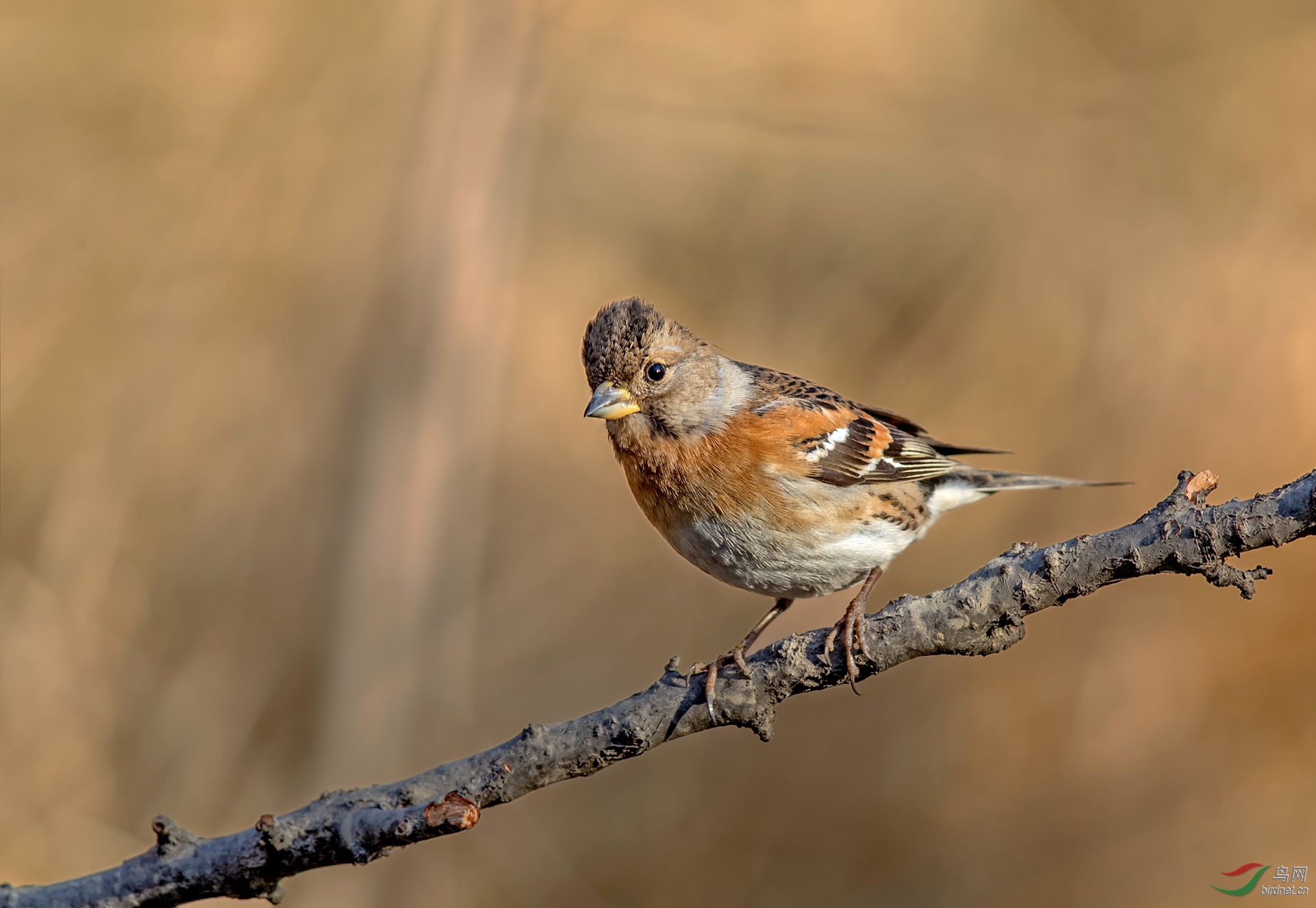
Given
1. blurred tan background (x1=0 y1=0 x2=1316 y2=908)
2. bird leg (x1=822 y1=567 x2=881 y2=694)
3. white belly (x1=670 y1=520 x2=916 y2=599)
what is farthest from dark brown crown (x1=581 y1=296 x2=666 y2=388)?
blurred tan background (x1=0 y1=0 x2=1316 y2=908)

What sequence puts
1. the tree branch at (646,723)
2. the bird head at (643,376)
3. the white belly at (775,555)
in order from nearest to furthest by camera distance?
the tree branch at (646,723), the white belly at (775,555), the bird head at (643,376)

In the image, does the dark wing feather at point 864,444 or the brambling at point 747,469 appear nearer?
the brambling at point 747,469

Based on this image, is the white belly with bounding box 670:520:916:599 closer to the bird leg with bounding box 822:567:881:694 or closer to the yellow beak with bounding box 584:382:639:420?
the yellow beak with bounding box 584:382:639:420

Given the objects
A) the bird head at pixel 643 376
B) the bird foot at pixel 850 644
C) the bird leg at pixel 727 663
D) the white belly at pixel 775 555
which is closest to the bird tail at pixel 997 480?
the white belly at pixel 775 555

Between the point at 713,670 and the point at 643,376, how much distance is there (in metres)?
1.62

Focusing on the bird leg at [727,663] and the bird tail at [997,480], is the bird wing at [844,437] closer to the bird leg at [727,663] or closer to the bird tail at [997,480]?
the bird tail at [997,480]

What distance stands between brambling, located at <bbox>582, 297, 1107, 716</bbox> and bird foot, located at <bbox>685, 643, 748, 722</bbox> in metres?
0.03

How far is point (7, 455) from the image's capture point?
7.58m

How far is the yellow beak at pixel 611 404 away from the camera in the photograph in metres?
4.06

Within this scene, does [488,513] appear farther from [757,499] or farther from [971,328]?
[757,499]

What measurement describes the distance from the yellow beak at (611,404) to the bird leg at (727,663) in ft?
3.55

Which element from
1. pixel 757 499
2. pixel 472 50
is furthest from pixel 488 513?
pixel 757 499

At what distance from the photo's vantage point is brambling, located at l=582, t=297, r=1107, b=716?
12.9 ft

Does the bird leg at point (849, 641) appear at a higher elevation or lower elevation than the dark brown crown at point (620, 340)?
lower
